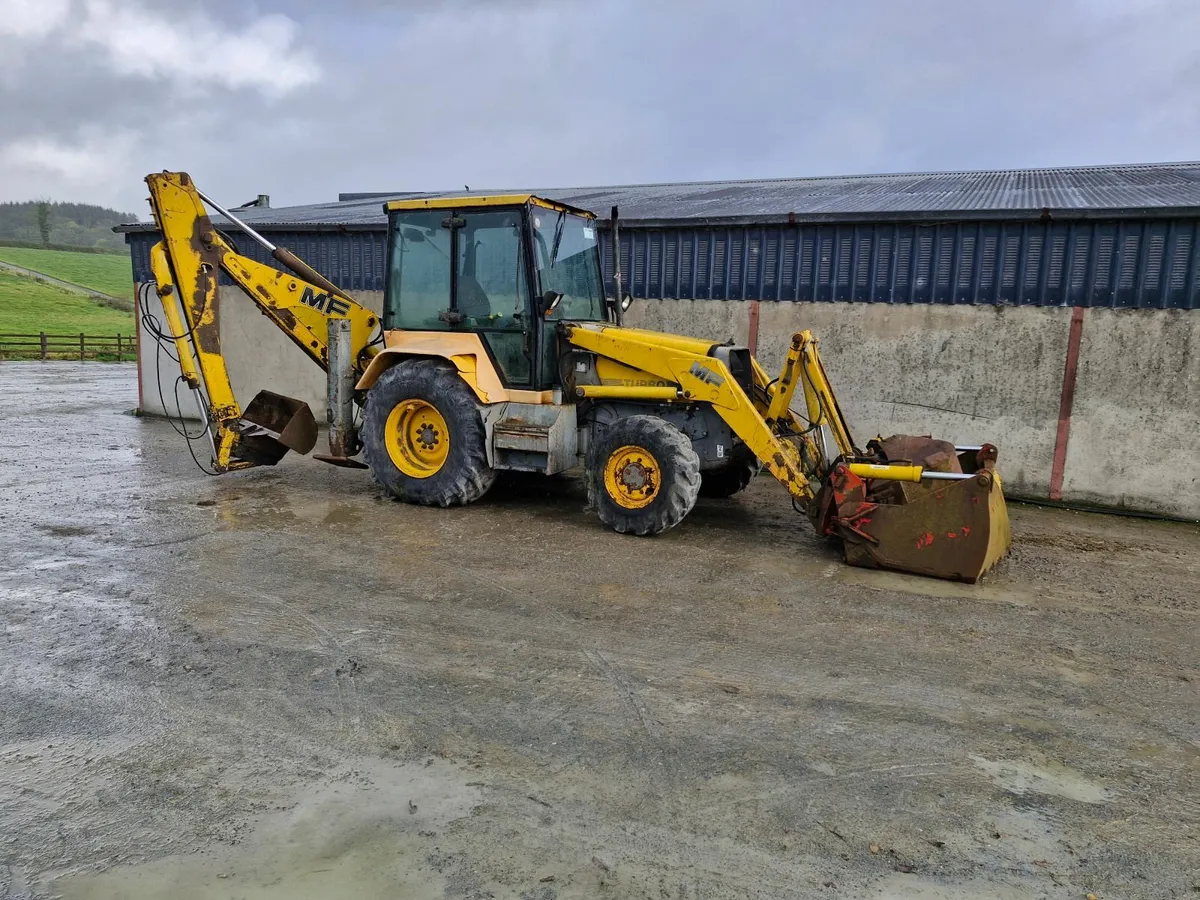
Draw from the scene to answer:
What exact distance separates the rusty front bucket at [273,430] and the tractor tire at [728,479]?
3.81m

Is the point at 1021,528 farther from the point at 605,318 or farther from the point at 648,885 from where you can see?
the point at 648,885

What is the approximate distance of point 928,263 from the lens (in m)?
8.79

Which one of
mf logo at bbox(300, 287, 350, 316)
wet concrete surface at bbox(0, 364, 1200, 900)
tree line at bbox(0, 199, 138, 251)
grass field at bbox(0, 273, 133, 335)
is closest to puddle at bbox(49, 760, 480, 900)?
wet concrete surface at bbox(0, 364, 1200, 900)

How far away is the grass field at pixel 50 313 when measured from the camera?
119ft

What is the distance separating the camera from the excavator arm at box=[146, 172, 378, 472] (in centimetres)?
794

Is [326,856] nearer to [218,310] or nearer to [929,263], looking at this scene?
[218,310]

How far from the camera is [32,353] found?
95.6 ft

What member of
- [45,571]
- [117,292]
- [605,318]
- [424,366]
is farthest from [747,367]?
[117,292]

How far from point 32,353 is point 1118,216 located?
31.9 m

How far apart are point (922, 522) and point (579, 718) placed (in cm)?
302

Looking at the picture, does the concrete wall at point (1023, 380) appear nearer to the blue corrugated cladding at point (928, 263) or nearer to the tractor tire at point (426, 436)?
the blue corrugated cladding at point (928, 263)

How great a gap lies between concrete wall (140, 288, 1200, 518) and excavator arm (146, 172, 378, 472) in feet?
13.3

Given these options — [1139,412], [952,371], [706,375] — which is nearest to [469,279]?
[706,375]

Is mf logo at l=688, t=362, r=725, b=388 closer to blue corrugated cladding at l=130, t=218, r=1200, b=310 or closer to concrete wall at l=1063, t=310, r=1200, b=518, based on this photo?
blue corrugated cladding at l=130, t=218, r=1200, b=310
